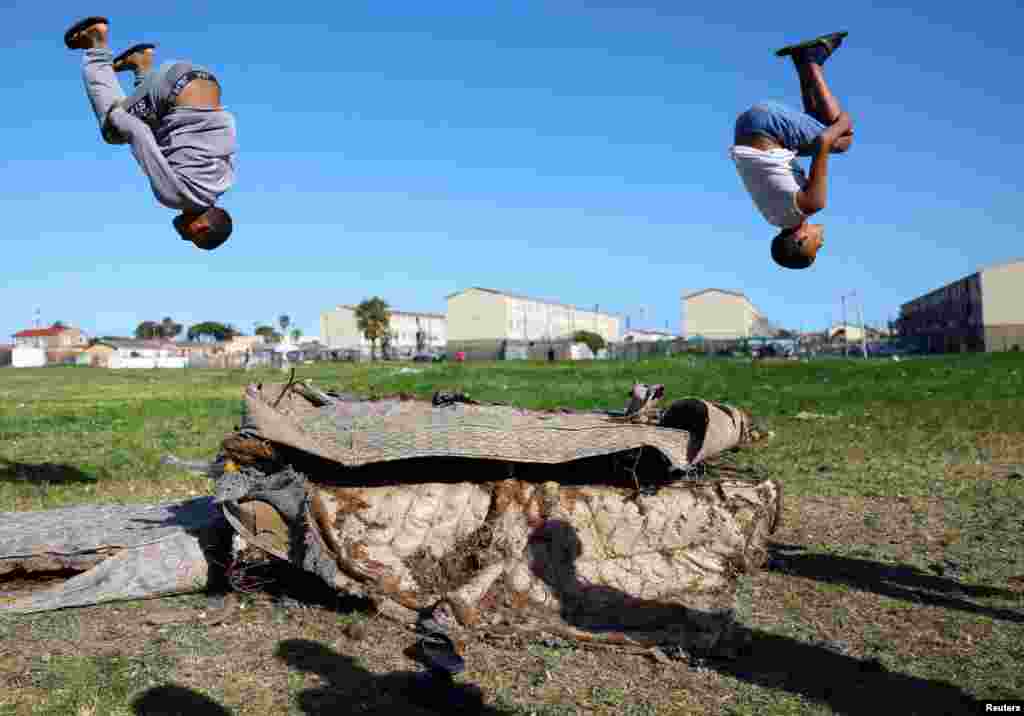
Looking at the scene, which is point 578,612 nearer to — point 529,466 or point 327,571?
point 529,466

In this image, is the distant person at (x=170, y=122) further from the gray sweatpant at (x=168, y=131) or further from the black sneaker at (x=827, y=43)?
the black sneaker at (x=827, y=43)

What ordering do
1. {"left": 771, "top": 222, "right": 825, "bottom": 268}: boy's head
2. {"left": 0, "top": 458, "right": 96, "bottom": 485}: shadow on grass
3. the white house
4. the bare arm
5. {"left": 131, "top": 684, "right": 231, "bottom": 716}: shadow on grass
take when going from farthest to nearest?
the white house, {"left": 0, "top": 458, "right": 96, "bottom": 485}: shadow on grass, {"left": 771, "top": 222, "right": 825, "bottom": 268}: boy's head, the bare arm, {"left": 131, "top": 684, "right": 231, "bottom": 716}: shadow on grass

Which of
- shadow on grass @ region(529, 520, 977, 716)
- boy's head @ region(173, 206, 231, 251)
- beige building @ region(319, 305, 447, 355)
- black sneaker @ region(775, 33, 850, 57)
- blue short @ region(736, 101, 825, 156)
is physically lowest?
shadow on grass @ region(529, 520, 977, 716)

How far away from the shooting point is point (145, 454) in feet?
42.9

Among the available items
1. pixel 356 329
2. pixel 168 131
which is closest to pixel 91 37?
pixel 168 131

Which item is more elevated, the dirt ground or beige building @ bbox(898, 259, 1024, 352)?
beige building @ bbox(898, 259, 1024, 352)

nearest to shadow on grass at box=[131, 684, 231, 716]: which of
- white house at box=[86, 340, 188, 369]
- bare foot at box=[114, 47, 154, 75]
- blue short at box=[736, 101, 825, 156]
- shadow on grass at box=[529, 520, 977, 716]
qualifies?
shadow on grass at box=[529, 520, 977, 716]

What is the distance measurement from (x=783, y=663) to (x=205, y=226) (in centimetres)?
422

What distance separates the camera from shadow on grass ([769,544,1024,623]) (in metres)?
5.66

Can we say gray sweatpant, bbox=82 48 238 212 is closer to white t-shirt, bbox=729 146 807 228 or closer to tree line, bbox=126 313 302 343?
white t-shirt, bbox=729 146 807 228

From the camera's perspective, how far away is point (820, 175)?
4.34 m

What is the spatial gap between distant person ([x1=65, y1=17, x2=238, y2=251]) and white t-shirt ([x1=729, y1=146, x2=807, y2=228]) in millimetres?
2923

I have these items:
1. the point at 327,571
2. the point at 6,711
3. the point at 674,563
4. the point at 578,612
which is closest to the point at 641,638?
the point at 578,612

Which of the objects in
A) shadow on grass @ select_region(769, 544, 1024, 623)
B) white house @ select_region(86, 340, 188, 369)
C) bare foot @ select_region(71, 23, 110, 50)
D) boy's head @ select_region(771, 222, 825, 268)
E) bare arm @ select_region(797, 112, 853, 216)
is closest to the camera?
bare arm @ select_region(797, 112, 853, 216)
